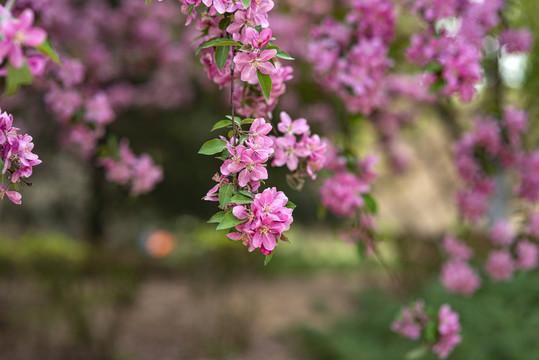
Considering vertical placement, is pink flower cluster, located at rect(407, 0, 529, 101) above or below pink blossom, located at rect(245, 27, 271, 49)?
above

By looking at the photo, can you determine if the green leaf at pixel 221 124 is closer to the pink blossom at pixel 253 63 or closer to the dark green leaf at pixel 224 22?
the pink blossom at pixel 253 63

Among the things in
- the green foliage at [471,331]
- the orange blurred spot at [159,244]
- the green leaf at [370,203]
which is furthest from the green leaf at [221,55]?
the orange blurred spot at [159,244]

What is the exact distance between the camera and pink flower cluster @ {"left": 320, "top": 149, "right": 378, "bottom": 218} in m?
2.12

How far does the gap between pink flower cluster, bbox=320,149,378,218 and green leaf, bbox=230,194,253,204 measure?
1018mm

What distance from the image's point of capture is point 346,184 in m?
2.12

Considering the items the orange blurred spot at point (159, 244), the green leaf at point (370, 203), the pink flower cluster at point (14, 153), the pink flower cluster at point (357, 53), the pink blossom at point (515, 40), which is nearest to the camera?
the pink flower cluster at point (14, 153)

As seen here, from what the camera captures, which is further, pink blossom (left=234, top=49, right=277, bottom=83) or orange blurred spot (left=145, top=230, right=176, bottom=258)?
orange blurred spot (left=145, top=230, right=176, bottom=258)

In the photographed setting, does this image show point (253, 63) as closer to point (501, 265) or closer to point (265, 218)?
point (265, 218)

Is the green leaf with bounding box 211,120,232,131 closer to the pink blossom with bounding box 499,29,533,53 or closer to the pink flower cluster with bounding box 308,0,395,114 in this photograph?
the pink flower cluster with bounding box 308,0,395,114

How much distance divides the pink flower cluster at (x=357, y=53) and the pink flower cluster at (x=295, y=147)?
2.35ft

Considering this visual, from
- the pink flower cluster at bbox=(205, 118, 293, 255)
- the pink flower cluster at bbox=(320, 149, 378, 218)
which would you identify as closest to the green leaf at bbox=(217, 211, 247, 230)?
the pink flower cluster at bbox=(205, 118, 293, 255)

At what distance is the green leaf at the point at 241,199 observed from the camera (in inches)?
42.3

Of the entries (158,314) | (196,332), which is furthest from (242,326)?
(158,314)

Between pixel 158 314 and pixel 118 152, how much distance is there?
448 centimetres
